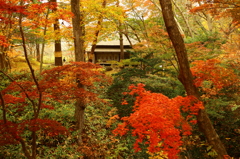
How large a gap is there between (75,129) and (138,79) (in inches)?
157

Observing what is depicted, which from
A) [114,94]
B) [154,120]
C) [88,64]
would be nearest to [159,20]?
[114,94]

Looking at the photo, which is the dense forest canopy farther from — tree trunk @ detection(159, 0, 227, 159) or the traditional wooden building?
the traditional wooden building

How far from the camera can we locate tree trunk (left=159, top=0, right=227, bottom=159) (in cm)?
491

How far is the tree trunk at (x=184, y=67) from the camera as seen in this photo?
4.91 m

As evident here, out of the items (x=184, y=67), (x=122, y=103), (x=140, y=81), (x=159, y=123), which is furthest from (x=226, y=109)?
(x=122, y=103)

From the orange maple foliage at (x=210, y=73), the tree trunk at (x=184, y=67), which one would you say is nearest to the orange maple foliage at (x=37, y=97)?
the tree trunk at (x=184, y=67)

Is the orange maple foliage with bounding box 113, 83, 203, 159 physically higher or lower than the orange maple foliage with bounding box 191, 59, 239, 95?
lower

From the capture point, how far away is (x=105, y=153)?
670cm

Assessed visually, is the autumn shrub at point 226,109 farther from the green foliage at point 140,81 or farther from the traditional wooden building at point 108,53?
the traditional wooden building at point 108,53

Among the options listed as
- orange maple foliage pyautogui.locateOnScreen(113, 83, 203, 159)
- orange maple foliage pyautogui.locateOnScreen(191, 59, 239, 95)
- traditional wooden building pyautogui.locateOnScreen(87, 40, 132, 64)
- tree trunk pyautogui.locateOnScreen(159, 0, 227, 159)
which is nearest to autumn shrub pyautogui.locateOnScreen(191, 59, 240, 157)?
orange maple foliage pyautogui.locateOnScreen(191, 59, 239, 95)

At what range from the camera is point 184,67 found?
197 inches

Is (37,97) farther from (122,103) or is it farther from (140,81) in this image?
(140,81)

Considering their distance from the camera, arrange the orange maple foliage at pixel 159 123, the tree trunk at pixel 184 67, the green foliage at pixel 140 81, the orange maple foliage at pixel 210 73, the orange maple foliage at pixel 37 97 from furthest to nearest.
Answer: the green foliage at pixel 140 81
the orange maple foliage at pixel 210 73
the tree trunk at pixel 184 67
the orange maple foliage at pixel 159 123
the orange maple foliage at pixel 37 97

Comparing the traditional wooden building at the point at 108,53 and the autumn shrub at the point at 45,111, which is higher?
the traditional wooden building at the point at 108,53
